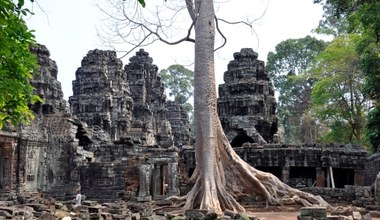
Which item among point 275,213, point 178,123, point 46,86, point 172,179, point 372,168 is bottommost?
point 275,213

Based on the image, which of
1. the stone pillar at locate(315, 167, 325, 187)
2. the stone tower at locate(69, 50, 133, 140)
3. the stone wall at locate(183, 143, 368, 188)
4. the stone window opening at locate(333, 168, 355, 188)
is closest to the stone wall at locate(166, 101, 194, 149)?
the stone tower at locate(69, 50, 133, 140)

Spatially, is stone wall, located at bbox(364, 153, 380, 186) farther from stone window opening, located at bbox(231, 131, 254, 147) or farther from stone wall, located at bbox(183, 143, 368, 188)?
stone window opening, located at bbox(231, 131, 254, 147)

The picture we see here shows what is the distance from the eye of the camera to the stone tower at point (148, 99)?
3591cm

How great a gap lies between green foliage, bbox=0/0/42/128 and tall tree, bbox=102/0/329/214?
6.27m

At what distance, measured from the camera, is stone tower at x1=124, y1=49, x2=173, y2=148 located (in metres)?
35.9

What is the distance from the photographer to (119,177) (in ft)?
62.7

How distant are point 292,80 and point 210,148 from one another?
33.9 m

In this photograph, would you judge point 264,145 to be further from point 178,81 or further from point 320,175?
point 178,81

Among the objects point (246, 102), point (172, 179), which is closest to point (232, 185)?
point (172, 179)

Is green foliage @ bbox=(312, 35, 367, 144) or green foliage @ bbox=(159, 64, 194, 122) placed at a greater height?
green foliage @ bbox=(159, 64, 194, 122)

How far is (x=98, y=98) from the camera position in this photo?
31.0 metres

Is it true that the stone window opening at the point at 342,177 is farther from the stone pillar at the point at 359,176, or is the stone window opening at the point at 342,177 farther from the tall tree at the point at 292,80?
the tall tree at the point at 292,80

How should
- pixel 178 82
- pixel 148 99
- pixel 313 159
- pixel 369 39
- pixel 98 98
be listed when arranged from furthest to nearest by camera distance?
pixel 178 82, pixel 148 99, pixel 98 98, pixel 313 159, pixel 369 39

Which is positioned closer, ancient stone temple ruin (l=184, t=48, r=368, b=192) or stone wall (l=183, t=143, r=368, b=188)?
stone wall (l=183, t=143, r=368, b=188)
